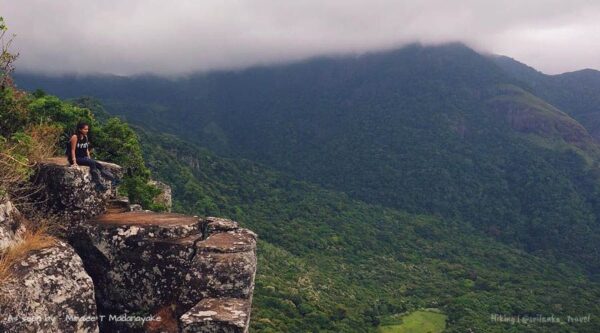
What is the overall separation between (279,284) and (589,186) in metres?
159

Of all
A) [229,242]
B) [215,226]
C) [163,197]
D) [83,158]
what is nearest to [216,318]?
[229,242]

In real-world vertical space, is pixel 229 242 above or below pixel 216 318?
above

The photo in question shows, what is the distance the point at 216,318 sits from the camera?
A: 10.7 metres

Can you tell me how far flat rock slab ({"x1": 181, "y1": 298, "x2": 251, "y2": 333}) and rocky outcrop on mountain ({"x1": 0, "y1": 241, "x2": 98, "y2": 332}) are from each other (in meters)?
2.82

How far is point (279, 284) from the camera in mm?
78625

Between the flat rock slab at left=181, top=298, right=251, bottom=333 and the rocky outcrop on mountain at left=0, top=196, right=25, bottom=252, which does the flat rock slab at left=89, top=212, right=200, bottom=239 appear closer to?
the rocky outcrop on mountain at left=0, top=196, right=25, bottom=252

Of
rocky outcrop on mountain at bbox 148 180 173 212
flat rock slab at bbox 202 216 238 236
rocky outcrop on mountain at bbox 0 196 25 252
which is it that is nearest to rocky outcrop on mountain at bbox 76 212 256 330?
flat rock slab at bbox 202 216 238 236

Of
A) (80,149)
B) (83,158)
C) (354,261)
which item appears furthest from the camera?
(354,261)

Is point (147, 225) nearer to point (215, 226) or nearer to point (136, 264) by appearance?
point (136, 264)

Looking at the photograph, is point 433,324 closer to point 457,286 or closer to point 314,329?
point 457,286

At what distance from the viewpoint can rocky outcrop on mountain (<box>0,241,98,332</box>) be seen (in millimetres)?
9969

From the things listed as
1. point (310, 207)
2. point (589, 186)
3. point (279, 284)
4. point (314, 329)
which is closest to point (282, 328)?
point (314, 329)

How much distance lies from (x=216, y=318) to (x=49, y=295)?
13.5ft

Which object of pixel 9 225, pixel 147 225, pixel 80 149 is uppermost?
pixel 80 149
